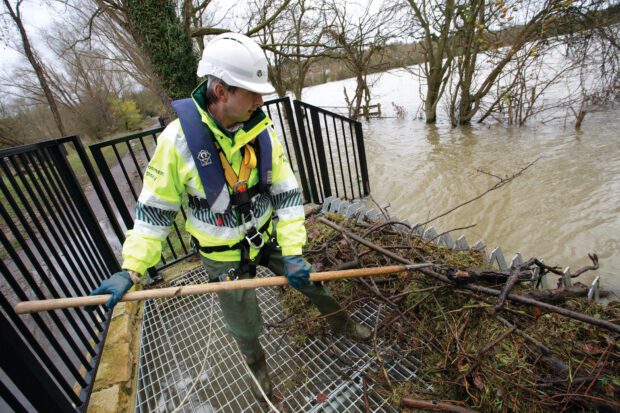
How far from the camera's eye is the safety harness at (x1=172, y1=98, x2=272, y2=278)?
169 cm

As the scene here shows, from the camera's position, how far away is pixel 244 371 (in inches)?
87.5

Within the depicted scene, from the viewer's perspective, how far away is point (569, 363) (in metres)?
1.74

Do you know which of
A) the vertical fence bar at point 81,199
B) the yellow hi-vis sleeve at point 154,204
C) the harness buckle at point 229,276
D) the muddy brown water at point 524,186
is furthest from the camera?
the muddy brown water at point 524,186

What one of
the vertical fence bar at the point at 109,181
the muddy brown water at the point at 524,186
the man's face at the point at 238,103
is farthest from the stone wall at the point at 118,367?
the muddy brown water at the point at 524,186

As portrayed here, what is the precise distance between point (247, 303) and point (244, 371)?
0.60 meters

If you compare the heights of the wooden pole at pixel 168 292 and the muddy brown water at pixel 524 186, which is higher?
the wooden pole at pixel 168 292

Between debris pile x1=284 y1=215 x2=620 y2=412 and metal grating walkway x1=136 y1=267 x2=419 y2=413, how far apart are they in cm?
11

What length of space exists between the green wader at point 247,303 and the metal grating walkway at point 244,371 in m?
0.28

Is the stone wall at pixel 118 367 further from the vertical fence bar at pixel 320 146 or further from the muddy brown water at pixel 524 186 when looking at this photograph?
the muddy brown water at pixel 524 186

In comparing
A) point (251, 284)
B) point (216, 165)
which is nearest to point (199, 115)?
point (216, 165)

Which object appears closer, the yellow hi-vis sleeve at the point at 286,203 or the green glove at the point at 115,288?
the green glove at the point at 115,288

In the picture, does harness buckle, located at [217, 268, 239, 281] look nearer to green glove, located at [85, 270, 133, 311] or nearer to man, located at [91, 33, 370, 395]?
man, located at [91, 33, 370, 395]

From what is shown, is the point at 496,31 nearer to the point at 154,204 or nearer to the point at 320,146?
the point at 320,146

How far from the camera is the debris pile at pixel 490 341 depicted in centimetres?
164
